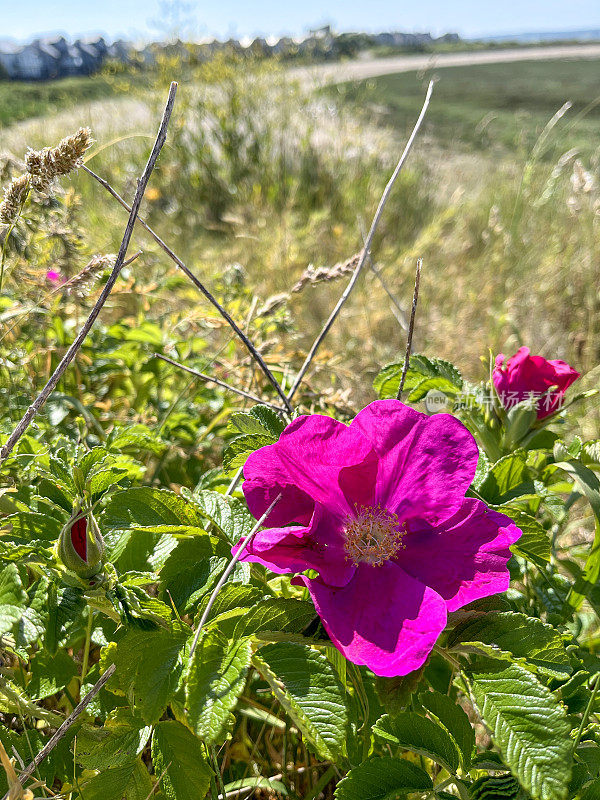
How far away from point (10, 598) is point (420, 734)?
389mm

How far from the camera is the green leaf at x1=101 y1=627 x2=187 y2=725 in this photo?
59 centimetres

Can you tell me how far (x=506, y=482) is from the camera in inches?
32.3

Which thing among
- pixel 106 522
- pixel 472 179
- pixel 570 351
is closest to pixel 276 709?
pixel 106 522

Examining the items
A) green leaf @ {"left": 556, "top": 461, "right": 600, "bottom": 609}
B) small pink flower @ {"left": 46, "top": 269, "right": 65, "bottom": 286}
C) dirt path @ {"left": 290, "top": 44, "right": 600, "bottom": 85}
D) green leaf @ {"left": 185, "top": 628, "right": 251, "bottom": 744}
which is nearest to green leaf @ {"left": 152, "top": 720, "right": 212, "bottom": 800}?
green leaf @ {"left": 185, "top": 628, "right": 251, "bottom": 744}

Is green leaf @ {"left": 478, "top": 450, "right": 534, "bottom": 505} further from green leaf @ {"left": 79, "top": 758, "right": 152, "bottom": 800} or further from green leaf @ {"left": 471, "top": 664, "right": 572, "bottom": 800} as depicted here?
green leaf @ {"left": 79, "top": 758, "right": 152, "bottom": 800}

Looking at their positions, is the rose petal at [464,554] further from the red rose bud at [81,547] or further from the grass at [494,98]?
the grass at [494,98]

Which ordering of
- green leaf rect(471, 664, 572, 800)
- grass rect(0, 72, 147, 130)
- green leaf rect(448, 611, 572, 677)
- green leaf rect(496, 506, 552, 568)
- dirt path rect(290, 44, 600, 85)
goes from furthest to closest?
Answer: grass rect(0, 72, 147, 130) → dirt path rect(290, 44, 600, 85) → green leaf rect(496, 506, 552, 568) → green leaf rect(448, 611, 572, 677) → green leaf rect(471, 664, 572, 800)

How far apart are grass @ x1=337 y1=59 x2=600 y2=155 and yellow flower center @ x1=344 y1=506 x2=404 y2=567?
5383 mm

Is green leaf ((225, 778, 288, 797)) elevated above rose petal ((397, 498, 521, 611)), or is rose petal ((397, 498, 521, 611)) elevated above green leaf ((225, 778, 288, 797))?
rose petal ((397, 498, 521, 611))

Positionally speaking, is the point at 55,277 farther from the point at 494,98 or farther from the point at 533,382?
the point at 494,98

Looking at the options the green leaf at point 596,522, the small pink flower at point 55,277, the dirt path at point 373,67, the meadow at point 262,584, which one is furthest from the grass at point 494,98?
the green leaf at point 596,522

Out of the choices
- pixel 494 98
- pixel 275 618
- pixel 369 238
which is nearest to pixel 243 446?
pixel 275 618

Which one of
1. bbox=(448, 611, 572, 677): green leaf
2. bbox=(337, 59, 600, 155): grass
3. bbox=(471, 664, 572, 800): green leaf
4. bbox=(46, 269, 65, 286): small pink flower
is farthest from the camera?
bbox=(337, 59, 600, 155): grass

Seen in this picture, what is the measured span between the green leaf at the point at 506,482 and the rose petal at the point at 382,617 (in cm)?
21
